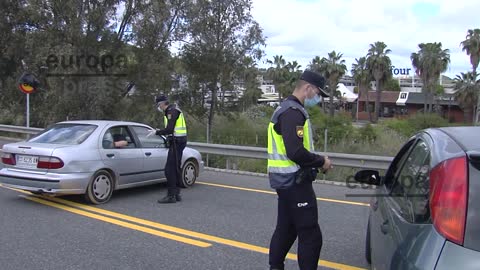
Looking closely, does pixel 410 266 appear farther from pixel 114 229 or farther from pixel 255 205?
pixel 255 205

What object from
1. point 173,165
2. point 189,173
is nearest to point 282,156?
point 173,165

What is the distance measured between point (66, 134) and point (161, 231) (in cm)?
293

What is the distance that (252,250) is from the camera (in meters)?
5.43

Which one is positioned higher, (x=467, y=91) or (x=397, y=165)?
(x=467, y=91)

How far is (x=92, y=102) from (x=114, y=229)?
571 inches

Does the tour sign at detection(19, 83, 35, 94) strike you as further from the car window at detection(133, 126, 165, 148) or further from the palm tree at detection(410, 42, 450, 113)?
the palm tree at detection(410, 42, 450, 113)

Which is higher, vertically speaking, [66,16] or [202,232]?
[66,16]

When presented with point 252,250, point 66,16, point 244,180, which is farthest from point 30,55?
point 252,250

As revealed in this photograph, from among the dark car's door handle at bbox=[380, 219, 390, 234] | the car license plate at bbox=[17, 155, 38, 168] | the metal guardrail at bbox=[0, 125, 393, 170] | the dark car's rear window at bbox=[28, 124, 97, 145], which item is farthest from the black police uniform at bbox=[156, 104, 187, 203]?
the dark car's door handle at bbox=[380, 219, 390, 234]

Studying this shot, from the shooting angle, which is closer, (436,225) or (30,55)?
(436,225)

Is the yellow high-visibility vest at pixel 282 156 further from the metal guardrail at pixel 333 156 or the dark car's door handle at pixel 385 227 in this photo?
the metal guardrail at pixel 333 156

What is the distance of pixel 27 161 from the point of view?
7770 millimetres

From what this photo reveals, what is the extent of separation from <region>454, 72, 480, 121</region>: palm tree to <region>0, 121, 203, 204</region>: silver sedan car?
205 feet

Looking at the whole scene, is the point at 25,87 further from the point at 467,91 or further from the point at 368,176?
the point at 467,91
